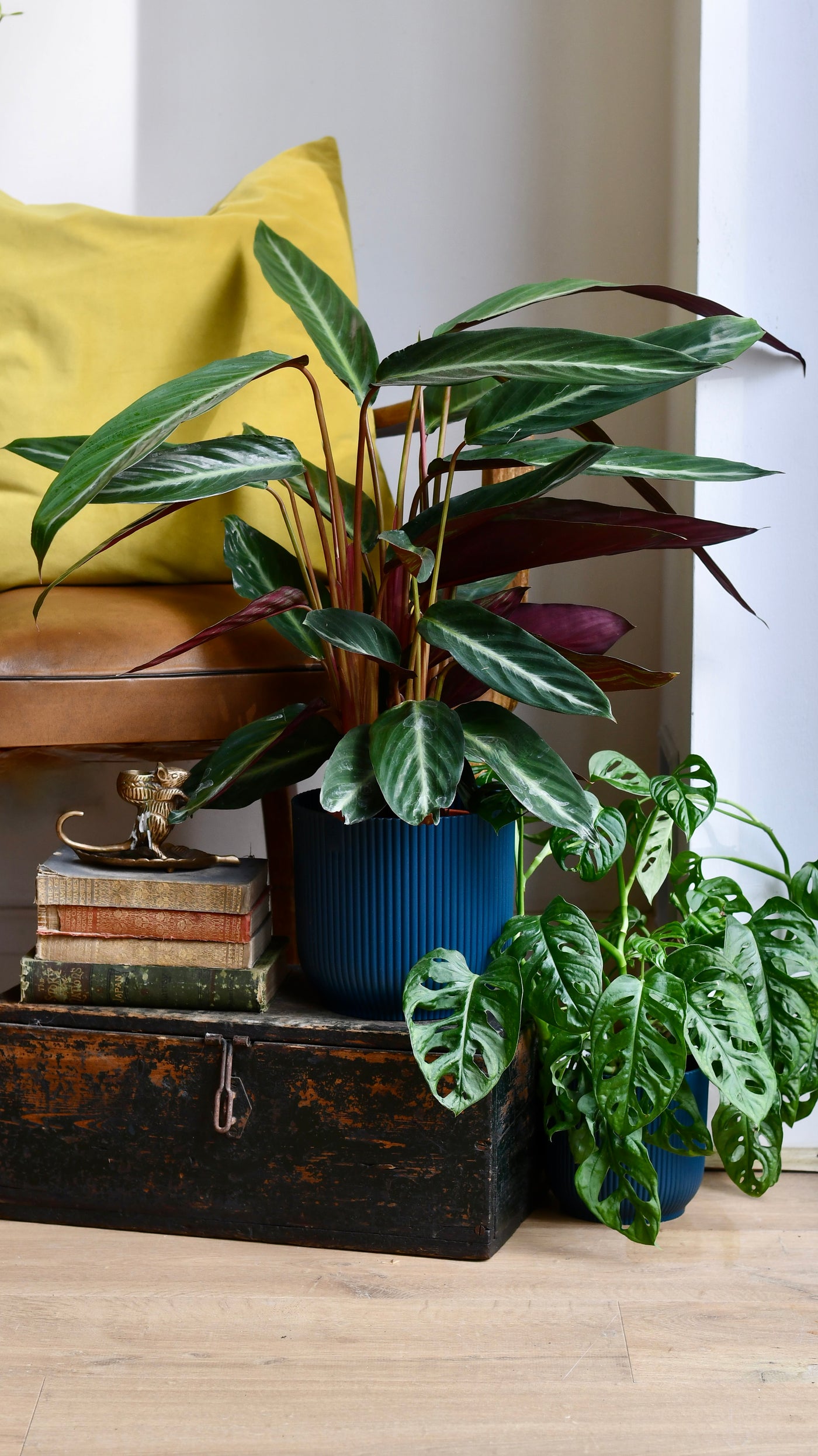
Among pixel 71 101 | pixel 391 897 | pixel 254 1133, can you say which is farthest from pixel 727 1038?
pixel 71 101

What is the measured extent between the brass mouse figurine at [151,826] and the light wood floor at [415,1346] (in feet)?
1.12

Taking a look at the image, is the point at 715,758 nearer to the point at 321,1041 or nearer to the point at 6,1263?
the point at 321,1041

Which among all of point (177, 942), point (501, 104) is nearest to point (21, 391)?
point (177, 942)

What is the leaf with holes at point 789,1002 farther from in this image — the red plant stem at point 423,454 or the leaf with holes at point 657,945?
Answer: the red plant stem at point 423,454

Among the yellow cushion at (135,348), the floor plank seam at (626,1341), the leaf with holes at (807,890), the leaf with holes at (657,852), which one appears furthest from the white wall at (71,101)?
the floor plank seam at (626,1341)

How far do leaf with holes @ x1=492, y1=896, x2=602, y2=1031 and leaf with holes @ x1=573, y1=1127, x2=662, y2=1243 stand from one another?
10 centimetres

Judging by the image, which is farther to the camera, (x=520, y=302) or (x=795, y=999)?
(x=795, y=999)

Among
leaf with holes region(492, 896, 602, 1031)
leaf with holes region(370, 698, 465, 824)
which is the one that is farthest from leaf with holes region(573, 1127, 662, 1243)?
leaf with holes region(370, 698, 465, 824)

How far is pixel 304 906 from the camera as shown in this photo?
1.04m

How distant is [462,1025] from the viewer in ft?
3.02

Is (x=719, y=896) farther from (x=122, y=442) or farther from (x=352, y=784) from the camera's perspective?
(x=122, y=442)

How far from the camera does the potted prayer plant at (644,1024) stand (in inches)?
35.7

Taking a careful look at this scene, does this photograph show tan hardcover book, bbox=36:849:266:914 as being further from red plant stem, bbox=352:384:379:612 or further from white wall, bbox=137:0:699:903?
white wall, bbox=137:0:699:903

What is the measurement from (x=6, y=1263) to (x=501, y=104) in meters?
1.62
